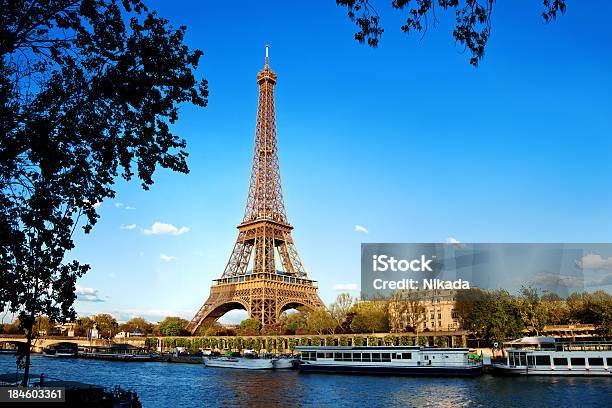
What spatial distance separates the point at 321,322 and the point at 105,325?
352ft

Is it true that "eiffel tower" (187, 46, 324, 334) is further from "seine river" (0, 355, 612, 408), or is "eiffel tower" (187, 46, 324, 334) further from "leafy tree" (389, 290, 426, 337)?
"seine river" (0, 355, 612, 408)

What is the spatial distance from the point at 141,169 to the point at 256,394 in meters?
35.5

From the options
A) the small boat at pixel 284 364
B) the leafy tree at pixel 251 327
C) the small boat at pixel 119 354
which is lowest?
the small boat at pixel 119 354

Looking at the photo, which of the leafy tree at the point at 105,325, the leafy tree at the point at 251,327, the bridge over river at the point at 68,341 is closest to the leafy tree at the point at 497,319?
the leafy tree at the point at 251,327

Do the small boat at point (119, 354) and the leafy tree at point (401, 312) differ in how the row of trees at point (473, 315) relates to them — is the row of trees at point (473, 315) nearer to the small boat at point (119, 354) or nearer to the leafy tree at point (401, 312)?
the leafy tree at point (401, 312)

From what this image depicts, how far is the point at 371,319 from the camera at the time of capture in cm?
9362

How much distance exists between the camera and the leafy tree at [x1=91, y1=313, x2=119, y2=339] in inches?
6934

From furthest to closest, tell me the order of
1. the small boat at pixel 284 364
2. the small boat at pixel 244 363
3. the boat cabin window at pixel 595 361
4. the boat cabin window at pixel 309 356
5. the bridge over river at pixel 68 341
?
the bridge over river at pixel 68 341
the small boat at pixel 284 364
the small boat at pixel 244 363
the boat cabin window at pixel 309 356
the boat cabin window at pixel 595 361

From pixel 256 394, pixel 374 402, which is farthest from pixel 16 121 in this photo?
pixel 256 394

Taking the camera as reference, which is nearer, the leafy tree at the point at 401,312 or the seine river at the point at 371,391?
the seine river at the point at 371,391

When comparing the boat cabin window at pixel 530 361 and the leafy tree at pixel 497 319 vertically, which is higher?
the leafy tree at pixel 497 319

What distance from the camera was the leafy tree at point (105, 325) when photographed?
17612cm

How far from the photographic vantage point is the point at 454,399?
4200cm

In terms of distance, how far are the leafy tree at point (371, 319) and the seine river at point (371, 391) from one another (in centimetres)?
3071
